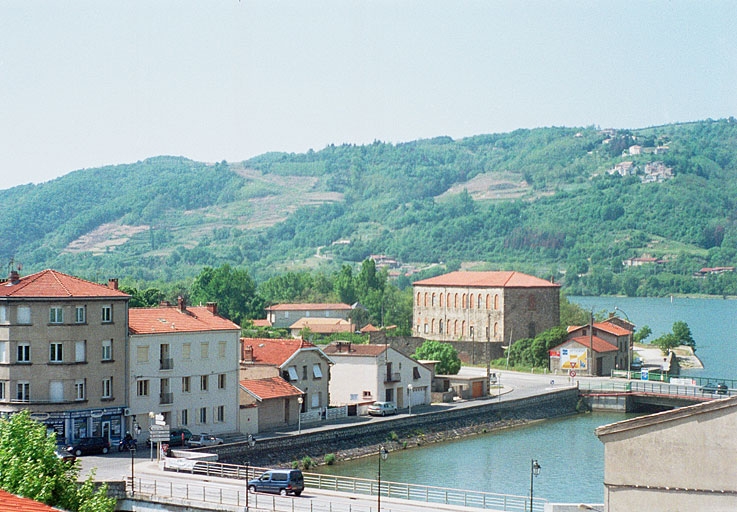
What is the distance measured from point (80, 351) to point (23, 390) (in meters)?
2.48

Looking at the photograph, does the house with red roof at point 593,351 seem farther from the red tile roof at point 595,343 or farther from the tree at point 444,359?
the tree at point 444,359

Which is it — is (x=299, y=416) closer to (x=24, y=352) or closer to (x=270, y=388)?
(x=270, y=388)

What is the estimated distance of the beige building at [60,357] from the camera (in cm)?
4594

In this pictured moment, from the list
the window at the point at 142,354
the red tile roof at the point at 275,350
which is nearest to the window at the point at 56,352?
the window at the point at 142,354

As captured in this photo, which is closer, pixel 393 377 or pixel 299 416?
pixel 299 416

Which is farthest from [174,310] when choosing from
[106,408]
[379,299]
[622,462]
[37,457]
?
[379,299]

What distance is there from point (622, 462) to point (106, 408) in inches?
1022

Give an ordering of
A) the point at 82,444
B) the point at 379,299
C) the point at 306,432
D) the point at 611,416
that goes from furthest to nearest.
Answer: the point at 379,299 → the point at 611,416 → the point at 306,432 → the point at 82,444

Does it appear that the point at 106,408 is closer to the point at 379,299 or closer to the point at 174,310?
the point at 174,310

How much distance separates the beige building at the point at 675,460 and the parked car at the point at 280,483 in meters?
13.0

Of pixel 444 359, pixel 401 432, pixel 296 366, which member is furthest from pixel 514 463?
pixel 444 359

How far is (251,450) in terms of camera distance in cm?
4772

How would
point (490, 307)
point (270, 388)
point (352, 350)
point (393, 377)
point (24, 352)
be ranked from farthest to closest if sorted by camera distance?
1. point (490, 307)
2. point (352, 350)
3. point (393, 377)
4. point (270, 388)
5. point (24, 352)

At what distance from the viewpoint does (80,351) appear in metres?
47.1
